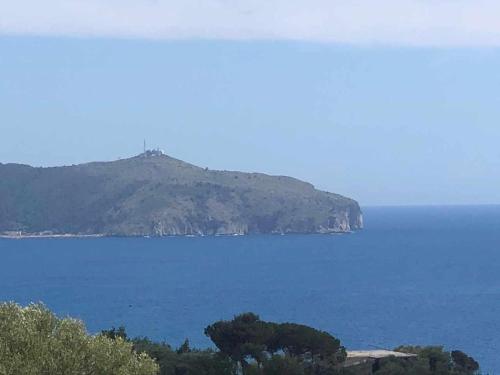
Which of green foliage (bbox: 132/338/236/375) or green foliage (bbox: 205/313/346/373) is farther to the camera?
green foliage (bbox: 205/313/346/373)

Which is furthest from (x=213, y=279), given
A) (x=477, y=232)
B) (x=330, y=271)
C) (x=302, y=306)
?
(x=477, y=232)

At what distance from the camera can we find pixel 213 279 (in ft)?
317

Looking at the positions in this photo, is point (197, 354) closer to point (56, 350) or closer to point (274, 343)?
point (274, 343)

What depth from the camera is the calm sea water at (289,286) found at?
6069 centimetres

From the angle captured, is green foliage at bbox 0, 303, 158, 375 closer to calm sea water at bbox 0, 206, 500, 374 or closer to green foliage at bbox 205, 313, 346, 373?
green foliage at bbox 205, 313, 346, 373

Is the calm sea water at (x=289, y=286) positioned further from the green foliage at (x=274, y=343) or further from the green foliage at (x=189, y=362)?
the green foliage at (x=189, y=362)

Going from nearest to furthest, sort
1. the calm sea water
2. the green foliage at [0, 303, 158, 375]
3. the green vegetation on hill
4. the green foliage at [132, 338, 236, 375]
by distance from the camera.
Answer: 1. the green foliage at [0, 303, 158, 375]
2. the green vegetation on hill
3. the green foliage at [132, 338, 236, 375]
4. the calm sea water

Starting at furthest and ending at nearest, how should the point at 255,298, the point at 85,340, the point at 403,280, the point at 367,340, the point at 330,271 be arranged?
the point at 330,271 < the point at 403,280 < the point at 255,298 < the point at 367,340 < the point at 85,340

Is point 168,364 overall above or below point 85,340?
below

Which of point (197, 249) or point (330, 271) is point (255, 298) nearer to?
point (330, 271)

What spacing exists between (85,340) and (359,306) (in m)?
58.0

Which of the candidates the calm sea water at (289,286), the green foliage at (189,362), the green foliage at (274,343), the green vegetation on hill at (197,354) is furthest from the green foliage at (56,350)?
the calm sea water at (289,286)

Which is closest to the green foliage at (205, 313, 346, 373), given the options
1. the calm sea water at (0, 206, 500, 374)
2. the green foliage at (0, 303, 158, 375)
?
the green foliage at (0, 303, 158, 375)

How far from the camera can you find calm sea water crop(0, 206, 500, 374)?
6069 cm
